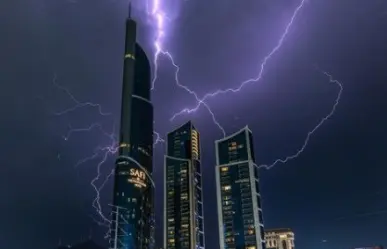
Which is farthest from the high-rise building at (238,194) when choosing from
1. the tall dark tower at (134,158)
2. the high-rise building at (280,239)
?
the high-rise building at (280,239)

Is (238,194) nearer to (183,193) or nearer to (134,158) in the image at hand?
(183,193)

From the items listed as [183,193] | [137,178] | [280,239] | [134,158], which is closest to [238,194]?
[183,193]

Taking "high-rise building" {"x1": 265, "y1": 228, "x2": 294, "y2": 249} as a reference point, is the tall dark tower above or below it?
above

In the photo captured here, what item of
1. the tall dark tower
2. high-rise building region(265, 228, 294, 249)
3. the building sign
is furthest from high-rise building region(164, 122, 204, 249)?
high-rise building region(265, 228, 294, 249)

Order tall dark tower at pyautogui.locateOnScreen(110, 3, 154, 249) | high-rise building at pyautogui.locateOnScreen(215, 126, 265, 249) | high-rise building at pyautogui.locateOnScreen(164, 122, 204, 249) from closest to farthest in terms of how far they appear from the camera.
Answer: high-rise building at pyautogui.locateOnScreen(215, 126, 265, 249), tall dark tower at pyautogui.locateOnScreen(110, 3, 154, 249), high-rise building at pyautogui.locateOnScreen(164, 122, 204, 249)

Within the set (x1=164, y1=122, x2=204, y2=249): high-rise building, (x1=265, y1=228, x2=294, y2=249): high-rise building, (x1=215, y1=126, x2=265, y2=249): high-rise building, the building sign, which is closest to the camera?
(x1=215, y1=126, x2=265, y2=249): high-rise building

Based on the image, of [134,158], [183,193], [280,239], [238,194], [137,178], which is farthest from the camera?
[280,239]

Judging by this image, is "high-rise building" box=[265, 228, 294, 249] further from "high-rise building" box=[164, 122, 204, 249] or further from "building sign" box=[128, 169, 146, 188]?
"building sign" box=[128, 169, 146, 188]
